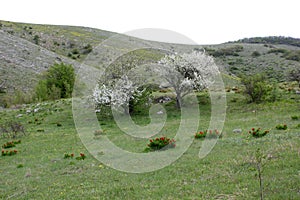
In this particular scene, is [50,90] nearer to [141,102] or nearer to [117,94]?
[117,94]

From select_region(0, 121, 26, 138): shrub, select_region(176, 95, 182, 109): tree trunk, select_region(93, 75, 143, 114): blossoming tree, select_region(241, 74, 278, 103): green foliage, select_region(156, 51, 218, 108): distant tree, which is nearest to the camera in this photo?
select_region(0, 121, 26, 138): shrub

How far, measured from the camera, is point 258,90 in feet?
104

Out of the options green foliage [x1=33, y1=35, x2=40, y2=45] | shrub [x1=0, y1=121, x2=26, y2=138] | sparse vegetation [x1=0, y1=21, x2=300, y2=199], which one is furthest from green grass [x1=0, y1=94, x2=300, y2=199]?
green foliage [x1=33, y1=35, x2=40, y2=45]

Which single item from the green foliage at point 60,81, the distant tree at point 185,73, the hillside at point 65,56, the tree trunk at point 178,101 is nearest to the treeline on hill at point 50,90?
the green foliage at point 60,81

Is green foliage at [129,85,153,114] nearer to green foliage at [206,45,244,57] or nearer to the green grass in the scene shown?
the green grass

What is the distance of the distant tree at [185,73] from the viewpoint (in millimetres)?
34156

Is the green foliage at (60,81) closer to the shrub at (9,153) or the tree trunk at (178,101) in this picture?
the tree trunk at (178,101)

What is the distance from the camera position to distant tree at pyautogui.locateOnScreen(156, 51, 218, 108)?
34.2 m

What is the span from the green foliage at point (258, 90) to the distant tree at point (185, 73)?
481cm

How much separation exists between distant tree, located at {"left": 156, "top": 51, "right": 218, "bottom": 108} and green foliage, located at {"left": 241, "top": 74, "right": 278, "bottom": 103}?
481 cm

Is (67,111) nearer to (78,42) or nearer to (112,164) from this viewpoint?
(112,164)

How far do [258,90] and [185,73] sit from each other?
856 centimetres

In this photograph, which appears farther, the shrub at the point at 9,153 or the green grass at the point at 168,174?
the shrub at the point at 9,153

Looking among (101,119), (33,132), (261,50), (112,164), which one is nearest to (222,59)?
(261,50)
